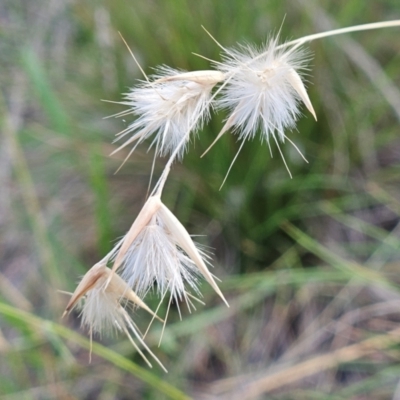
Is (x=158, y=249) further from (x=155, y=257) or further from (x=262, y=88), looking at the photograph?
(x=262, y=88)

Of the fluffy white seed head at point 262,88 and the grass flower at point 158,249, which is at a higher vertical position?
the fluffy white seed head at point 262,88

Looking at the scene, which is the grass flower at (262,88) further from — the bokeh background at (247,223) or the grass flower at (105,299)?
the bokeh background at (247,223)

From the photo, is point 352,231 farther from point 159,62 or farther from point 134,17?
point 134,17

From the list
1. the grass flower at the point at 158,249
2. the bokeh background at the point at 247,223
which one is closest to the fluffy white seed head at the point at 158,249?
the grass flower at the point at 158,249

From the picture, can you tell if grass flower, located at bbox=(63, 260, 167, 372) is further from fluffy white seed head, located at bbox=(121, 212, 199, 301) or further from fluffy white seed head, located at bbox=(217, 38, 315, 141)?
fluffy white seed head, located at bbox=(217, 38, 315, 141)

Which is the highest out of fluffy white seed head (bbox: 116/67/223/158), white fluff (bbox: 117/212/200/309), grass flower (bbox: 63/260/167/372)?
fluffy white seed head (bbox: 116/67/223/158)

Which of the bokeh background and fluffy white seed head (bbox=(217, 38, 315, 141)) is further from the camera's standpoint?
the bokeh background

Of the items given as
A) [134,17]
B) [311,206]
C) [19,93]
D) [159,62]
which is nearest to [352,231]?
[311,206]

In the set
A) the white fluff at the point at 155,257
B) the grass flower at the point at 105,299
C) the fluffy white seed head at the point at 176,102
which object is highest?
the fluffy white seed head at the point at 176,102

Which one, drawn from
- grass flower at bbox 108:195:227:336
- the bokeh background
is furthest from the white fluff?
the bokeh background
